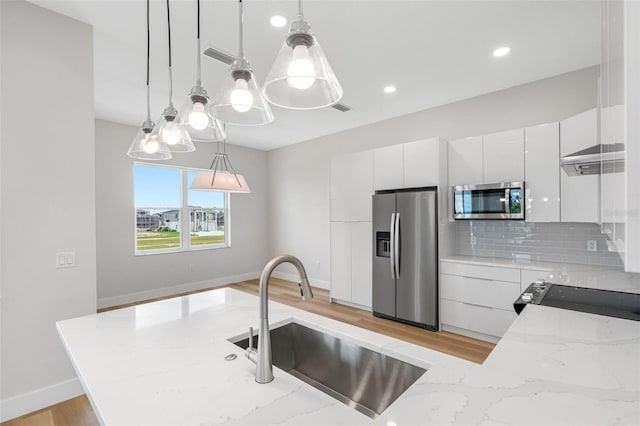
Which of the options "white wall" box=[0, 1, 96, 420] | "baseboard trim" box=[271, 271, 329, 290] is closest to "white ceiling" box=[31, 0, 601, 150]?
"white wall" box=[0, 1, 96, 420]

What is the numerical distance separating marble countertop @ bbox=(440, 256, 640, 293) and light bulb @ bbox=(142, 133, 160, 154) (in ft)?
9.84

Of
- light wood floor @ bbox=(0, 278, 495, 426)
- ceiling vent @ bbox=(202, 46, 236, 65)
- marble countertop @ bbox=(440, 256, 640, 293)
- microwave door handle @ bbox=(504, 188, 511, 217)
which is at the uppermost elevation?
ceiling vent @ bbox=(202, 46, 236, 65)

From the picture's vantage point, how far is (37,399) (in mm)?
2119

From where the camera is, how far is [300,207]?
19.9 ft

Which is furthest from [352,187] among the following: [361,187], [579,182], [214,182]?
[579,182]

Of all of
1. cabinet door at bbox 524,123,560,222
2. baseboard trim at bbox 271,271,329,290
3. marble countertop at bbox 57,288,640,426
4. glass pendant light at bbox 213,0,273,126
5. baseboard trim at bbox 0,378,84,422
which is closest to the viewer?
marble countertop at bbox 57,288,640,426

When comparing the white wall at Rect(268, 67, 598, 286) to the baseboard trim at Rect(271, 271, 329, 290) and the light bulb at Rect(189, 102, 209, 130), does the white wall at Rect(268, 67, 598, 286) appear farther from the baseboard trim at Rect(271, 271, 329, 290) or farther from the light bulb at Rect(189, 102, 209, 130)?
the light bulb at Rect(189, 102, 209, 130)

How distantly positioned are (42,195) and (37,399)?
4.82 feet

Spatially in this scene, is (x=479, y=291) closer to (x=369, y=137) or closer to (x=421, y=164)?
(x=421, y=164)

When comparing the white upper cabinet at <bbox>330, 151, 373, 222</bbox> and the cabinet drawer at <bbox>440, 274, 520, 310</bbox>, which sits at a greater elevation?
the white upper cabinet at <bbox>330, 151, 373, 222</bbox>

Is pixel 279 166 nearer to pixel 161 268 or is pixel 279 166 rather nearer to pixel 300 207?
pixel 300 207

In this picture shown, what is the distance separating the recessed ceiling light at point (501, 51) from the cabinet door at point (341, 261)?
2.63 metres

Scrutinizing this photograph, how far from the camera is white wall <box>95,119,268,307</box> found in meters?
4.46

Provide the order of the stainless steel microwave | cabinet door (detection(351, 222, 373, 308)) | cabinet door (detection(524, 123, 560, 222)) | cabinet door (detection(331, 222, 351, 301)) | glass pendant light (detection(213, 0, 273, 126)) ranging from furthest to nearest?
cabinet door (detection(331, 222, 351, 301))
cabinet door (detection(351, 222, 373, 308))
the stainless steel microwave
cabinet door (detection(524, 123, 560, 222))
glass pendant light (detection(213, 0, 273, 126))
